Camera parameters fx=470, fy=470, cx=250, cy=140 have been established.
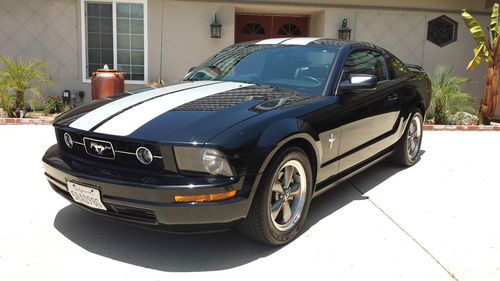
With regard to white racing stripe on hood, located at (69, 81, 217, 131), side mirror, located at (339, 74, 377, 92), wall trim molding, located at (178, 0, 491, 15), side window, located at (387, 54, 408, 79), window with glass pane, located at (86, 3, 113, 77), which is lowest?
white racing stripe on hood, located at (69, 81, 217, 131)

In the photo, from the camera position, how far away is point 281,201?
11.4 ft

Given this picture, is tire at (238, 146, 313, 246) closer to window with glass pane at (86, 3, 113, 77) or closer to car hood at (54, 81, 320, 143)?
car hood at (54, 81, 320, 143)

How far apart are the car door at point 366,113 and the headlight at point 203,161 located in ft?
4.67

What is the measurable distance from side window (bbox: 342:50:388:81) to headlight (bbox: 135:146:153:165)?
78.6 inches

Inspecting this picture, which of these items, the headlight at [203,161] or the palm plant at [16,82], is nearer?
the headlight at [203,161]

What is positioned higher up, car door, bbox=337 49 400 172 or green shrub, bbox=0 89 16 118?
car door, bbox=337 49 400 172

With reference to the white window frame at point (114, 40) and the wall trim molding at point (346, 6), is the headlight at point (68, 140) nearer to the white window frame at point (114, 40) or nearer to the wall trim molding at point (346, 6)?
the white window frame at point (114, 40)

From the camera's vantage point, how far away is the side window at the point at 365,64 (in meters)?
4.38

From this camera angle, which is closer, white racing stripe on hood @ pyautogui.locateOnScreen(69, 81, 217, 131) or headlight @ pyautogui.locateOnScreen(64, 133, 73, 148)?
white racing stripe on hood @ pyautogui.locateOnScreen(69, 81, 217, 131)

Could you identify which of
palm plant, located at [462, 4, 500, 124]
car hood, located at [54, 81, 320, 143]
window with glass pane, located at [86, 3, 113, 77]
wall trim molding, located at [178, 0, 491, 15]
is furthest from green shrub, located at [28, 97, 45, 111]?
palm plant, located at [462, 4, 500, 124]

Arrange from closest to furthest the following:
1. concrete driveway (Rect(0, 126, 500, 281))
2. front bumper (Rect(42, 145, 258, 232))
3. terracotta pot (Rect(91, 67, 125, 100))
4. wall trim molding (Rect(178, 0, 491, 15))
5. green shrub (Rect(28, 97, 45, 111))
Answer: front bumper (Rect(42, 145, 258, 232)), concrete driveway (Rect(0, 126, 500, 281)), terracotta pot (Rect(91, 67, 125, 100)), green shrub (Rect(28, 97, 45, 111)), wall trim molding (Rect(178, 0, 491, 15))

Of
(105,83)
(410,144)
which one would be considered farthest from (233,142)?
(105,83)

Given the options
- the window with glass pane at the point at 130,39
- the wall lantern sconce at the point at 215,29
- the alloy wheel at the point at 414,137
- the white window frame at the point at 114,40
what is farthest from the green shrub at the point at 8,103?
the alloy wheel at the point at 414,137

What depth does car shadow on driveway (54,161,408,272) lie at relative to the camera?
10.7ft
